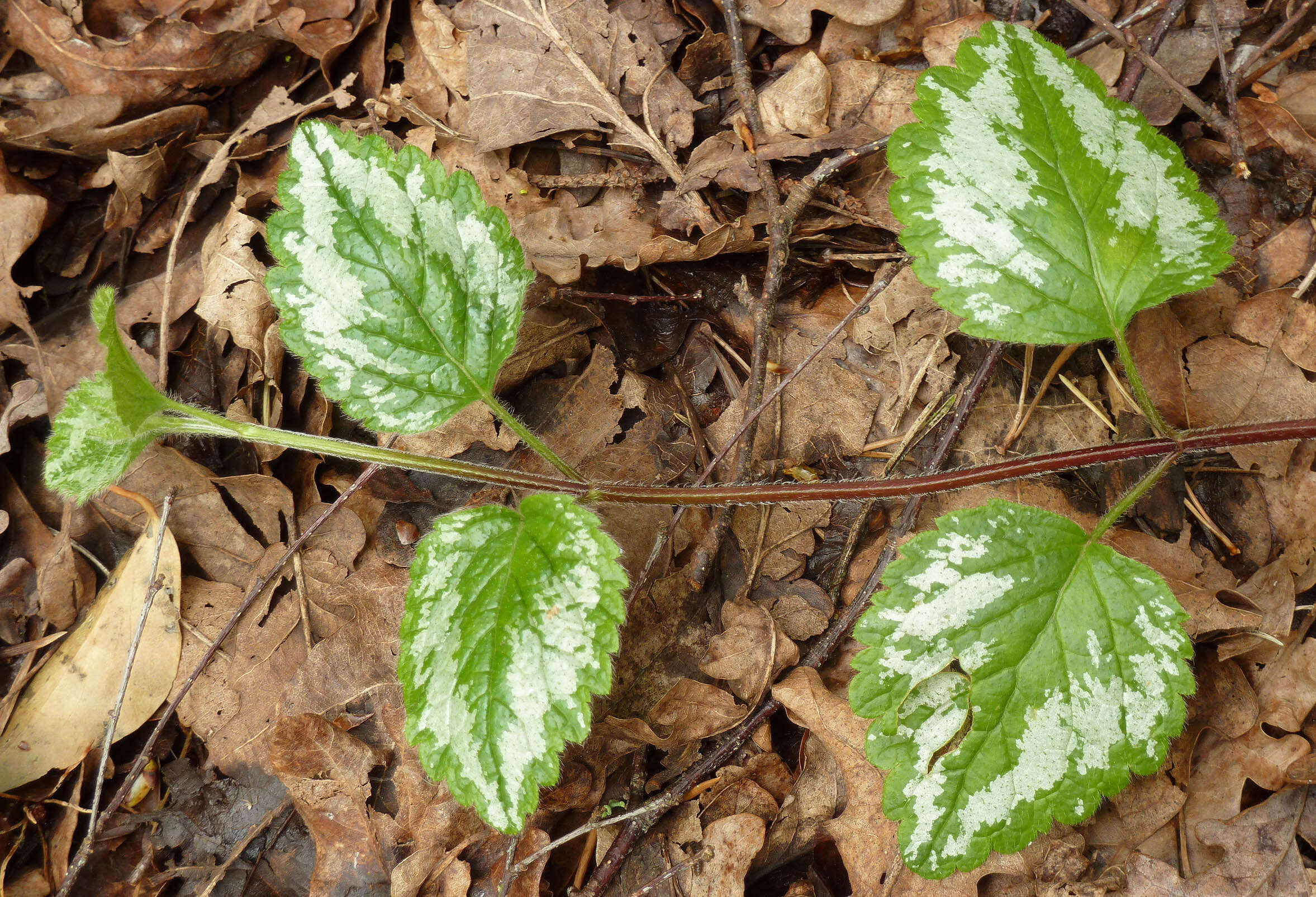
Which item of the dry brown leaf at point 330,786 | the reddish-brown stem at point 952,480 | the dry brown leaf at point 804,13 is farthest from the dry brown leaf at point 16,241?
the dry brown leaf at point 804,13

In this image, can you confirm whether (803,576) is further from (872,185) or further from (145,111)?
(145,111)

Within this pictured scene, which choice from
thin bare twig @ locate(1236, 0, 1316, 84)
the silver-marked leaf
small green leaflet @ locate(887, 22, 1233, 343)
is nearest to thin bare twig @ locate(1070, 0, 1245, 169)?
thin bare twig @ locate(1236, 0, 1316, 84)

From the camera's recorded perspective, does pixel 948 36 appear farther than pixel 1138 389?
Yes

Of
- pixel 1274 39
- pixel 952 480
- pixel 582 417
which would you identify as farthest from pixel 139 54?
pixel 1274 39

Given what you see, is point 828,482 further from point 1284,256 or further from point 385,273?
point 1284,256

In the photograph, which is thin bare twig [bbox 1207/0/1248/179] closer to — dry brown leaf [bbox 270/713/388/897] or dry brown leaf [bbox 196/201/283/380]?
dry brown leaf [bbox 196/201/283/380]

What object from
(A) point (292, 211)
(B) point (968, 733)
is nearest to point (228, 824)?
(A) point (292, 211)

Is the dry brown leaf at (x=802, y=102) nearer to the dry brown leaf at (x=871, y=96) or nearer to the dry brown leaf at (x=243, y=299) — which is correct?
the dry brown leaf at (x=871, y=96)
